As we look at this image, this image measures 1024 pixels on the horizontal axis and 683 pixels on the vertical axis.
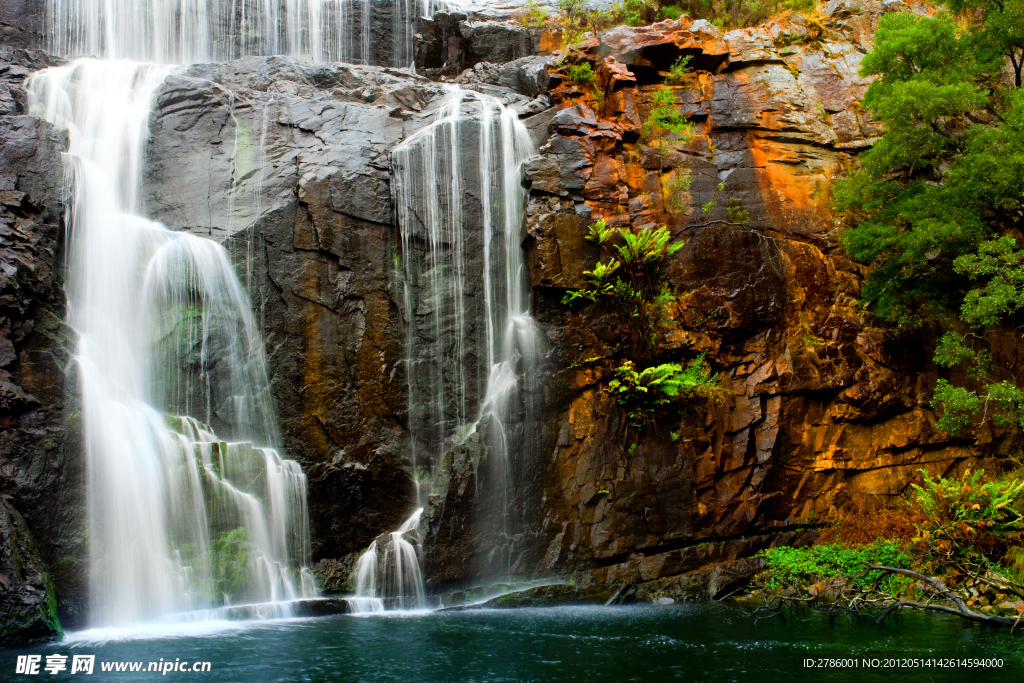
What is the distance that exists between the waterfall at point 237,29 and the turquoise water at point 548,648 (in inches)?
591

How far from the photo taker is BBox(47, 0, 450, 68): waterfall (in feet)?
61.1

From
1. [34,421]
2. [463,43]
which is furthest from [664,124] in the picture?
[34,421]

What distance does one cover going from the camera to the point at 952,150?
1362cm

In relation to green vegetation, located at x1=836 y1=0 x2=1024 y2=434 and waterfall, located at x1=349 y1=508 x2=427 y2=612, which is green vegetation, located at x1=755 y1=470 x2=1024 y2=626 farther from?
waterfall, located at x1=349 y1=508 x2=427 y2=612

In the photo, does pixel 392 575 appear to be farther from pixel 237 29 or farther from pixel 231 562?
pixel 237 29

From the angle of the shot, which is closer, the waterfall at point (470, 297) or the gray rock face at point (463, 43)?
the waterfall at point (470, 297)

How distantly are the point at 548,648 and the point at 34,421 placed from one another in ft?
28.1

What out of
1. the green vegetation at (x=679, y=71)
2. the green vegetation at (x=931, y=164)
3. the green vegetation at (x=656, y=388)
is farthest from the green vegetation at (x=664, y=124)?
the green vegetation at (x=656, y=388)

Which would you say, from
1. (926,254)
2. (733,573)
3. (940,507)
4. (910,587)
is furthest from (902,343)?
(733,573)

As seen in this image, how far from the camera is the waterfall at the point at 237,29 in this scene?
18625 mm

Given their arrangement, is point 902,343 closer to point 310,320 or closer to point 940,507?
point 940,507

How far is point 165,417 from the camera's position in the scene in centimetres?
1270

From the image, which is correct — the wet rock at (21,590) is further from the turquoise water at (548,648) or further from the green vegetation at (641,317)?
the green vegetation at (641,317)

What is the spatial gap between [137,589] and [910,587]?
12527 millimetres
